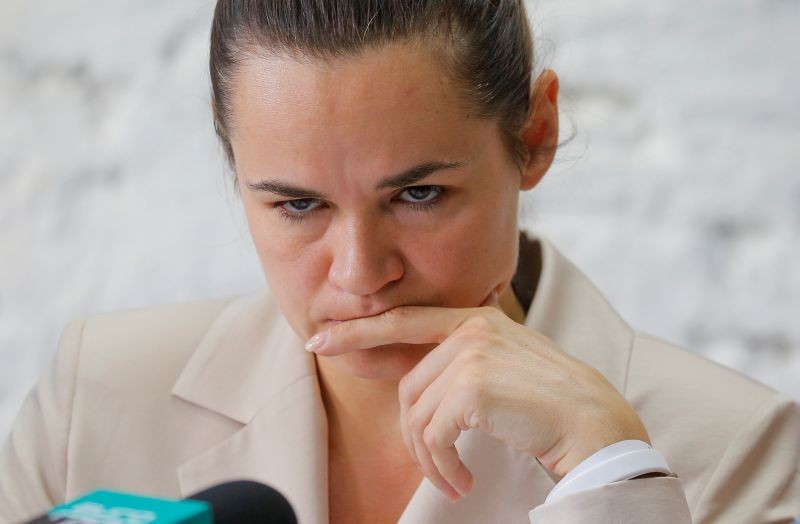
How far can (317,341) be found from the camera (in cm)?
147

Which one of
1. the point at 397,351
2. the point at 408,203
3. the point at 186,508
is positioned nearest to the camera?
the point at 186,508

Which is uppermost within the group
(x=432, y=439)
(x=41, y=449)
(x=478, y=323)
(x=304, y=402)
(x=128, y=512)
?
(x=128, y=512)

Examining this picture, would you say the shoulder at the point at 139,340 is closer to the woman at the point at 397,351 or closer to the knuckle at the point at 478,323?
the woman at the point at 397,351

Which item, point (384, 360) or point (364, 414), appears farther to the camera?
point (364, 414)

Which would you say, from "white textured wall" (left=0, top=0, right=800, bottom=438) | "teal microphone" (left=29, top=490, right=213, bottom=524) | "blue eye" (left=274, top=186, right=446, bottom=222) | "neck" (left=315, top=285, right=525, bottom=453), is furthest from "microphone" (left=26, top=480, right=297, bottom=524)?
"white textured wall" (left=0, top=0, right=800, bottom=438)

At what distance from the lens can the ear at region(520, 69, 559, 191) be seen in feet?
5.29

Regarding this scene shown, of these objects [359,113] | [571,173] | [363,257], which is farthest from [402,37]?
[571,173]

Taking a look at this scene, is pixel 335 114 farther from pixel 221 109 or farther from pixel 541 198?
pixel 541 198

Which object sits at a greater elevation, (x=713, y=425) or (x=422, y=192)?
(x=422, y=192)

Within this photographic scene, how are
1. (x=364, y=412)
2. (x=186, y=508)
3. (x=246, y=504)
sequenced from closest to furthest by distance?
(x=186, y=508) → (x=246, y=504) → (x=364, y=412)

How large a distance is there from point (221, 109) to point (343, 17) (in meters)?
0.24

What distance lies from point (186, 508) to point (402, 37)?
727 millimetres

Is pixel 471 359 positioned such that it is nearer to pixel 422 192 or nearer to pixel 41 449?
pixel 422 192

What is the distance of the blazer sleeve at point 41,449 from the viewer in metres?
1.75
